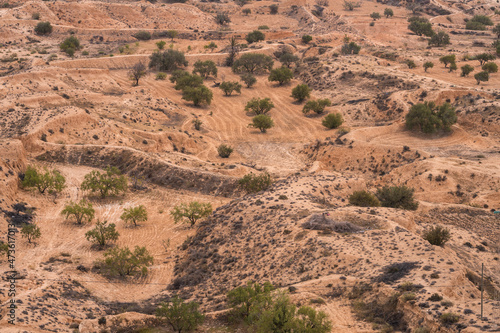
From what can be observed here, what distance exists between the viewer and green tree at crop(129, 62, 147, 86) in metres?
60.8

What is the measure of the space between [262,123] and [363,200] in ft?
77.9

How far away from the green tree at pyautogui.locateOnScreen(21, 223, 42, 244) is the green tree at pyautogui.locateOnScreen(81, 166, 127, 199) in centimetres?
686

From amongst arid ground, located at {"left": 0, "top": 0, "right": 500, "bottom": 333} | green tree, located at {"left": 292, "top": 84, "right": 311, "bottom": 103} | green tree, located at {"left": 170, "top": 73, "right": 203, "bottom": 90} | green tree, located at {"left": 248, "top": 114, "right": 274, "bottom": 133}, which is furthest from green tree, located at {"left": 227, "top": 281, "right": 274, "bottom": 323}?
green tree, located at {"left": 170, "top": 73, "right": 203, "bottom": 90}

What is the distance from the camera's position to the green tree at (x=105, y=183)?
34.7m

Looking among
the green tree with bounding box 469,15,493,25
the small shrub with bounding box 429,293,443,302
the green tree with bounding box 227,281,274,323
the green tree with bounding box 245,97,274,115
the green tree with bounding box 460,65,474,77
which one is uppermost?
the small shrub with bounding box 429,293,443,302

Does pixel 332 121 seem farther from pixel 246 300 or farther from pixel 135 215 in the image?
pixel 246 300

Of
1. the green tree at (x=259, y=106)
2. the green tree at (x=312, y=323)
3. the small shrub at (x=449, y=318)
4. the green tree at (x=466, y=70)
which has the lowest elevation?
the green tree at (x=259, y=106)

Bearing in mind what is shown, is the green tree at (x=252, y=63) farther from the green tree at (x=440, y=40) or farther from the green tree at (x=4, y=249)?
the green tree at (x=4, y=249)

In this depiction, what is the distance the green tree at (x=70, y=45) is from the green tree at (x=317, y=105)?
107ft

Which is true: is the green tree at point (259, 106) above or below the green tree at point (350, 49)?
below

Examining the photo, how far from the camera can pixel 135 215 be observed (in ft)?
102

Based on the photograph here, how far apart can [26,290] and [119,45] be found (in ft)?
200

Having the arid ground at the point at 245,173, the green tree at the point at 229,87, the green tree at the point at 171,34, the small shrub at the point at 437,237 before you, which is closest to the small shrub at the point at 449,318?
the arid ground at the point at 245,173

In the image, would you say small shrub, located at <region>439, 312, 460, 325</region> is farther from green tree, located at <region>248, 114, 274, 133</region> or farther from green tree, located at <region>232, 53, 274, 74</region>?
green tree, located at <region>232, 53, 274, 74</region>
